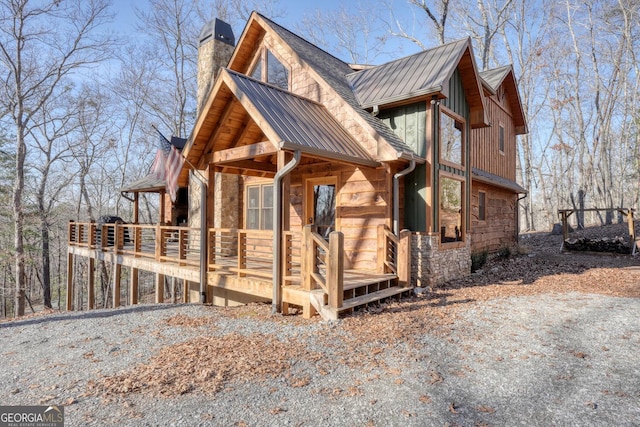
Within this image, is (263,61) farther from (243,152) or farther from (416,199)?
(416,199)

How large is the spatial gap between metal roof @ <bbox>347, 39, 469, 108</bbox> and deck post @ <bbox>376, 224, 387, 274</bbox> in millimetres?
3186

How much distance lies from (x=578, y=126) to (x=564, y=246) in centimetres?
1729

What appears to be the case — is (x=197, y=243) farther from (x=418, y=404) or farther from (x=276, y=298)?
(x=418, y=404)

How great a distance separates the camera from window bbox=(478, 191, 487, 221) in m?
12.1

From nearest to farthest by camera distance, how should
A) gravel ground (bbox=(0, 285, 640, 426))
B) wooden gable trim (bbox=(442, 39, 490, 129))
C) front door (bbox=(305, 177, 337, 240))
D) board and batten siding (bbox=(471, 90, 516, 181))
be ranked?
gravel ground (bbox=(0, 285, 640, 426)) → wooden gable trim (bbox=(442, 39, 490, 129)) → front door (bbox=(305, 177, 337, 240)) → board and batten siding (bbox=(471, 90, 516, 181))

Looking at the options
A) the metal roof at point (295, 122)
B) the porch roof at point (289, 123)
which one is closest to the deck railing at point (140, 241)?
the porch roof at point (289, 123)

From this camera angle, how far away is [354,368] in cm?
396

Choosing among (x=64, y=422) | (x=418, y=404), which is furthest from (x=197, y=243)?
(x=418, y=404)

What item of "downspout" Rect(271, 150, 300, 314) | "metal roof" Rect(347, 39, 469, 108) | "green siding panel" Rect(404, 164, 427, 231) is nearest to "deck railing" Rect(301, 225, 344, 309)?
"downspout" Rect(271, 150, 300, 314)

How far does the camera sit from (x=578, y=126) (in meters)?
26.5

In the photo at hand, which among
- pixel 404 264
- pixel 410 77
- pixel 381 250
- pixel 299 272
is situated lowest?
pixel 299 272

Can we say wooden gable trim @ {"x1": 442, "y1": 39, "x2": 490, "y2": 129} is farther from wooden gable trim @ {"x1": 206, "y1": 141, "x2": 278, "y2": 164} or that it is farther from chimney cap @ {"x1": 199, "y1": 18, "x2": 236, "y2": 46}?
chimney cap @ {"x1": 199, "y1": 18, "x2": 236, "y2": 46}

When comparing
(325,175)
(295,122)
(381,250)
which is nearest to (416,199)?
(381,250)

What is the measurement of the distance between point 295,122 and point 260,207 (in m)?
4.46
